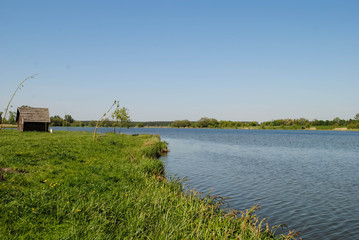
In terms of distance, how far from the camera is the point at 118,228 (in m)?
7.27

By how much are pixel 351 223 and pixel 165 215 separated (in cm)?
951

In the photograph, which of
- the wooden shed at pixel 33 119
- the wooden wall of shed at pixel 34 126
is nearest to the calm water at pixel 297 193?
the wooden shed at pixel 33 119

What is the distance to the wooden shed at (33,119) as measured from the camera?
49031mm

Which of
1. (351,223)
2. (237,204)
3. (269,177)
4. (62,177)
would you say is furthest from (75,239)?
(269,177)

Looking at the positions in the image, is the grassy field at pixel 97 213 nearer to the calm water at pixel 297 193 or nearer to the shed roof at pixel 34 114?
the calm water at pixel 297 193

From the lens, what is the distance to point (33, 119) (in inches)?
1951

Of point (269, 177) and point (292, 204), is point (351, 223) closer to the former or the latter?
point (292, 204)

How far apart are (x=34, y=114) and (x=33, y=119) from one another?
1.57 meters

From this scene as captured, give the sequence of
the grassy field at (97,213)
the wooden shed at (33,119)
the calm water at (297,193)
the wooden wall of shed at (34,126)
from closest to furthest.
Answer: the grassy field at (97,213) → the calm water at (297,193) → the wooden shed at (33,119) → the wooden wall of shed at (34,126)

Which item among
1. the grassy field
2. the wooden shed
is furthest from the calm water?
the wooden shed

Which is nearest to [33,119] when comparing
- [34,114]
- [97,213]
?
[34,114]

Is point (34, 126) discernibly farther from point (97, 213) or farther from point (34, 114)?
point (97, 213)

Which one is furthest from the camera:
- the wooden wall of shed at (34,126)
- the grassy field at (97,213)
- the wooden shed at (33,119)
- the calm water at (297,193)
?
the wooden wall of shed at (34,126)

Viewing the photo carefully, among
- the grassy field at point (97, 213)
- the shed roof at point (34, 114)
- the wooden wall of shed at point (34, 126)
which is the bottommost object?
the grassy field at point (97, 213)
